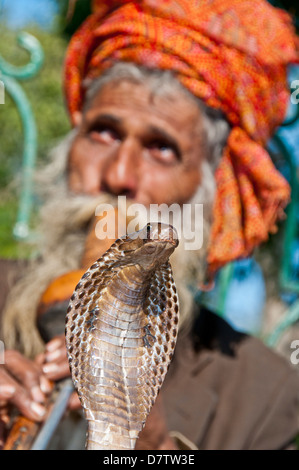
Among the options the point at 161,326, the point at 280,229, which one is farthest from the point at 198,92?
the point at 280,229

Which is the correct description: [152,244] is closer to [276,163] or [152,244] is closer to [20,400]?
[20,400]

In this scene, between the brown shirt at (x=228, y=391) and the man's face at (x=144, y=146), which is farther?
the man's face at (x=144, y=146)

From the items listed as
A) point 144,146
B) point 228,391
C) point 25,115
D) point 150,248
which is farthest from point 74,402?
point 25,115

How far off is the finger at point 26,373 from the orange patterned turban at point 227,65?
39.4 inches

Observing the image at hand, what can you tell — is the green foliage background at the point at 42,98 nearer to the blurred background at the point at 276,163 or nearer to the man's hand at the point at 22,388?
the blurred background at the point at 276,163

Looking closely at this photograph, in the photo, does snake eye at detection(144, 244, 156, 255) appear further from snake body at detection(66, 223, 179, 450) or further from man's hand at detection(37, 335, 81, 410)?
man's hand at detection(37, 335, 81, 410)

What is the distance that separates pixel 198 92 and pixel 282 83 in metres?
0.43

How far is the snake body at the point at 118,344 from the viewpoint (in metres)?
0.90

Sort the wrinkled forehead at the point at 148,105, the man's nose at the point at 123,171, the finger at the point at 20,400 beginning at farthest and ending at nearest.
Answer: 1. the wrinkled forehead at the point at 148,105
2. the man's nose at the point at 123,171
3. the finger at the point at 20,400

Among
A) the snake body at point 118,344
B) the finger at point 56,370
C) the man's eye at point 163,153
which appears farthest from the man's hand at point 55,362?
the man's eye at point 163,153

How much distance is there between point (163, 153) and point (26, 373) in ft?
3.43

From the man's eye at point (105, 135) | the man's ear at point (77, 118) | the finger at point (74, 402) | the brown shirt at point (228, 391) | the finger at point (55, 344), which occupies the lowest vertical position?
the brown shirt at point (228, 391)

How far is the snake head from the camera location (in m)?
0.77

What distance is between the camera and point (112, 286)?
0.89 meters
